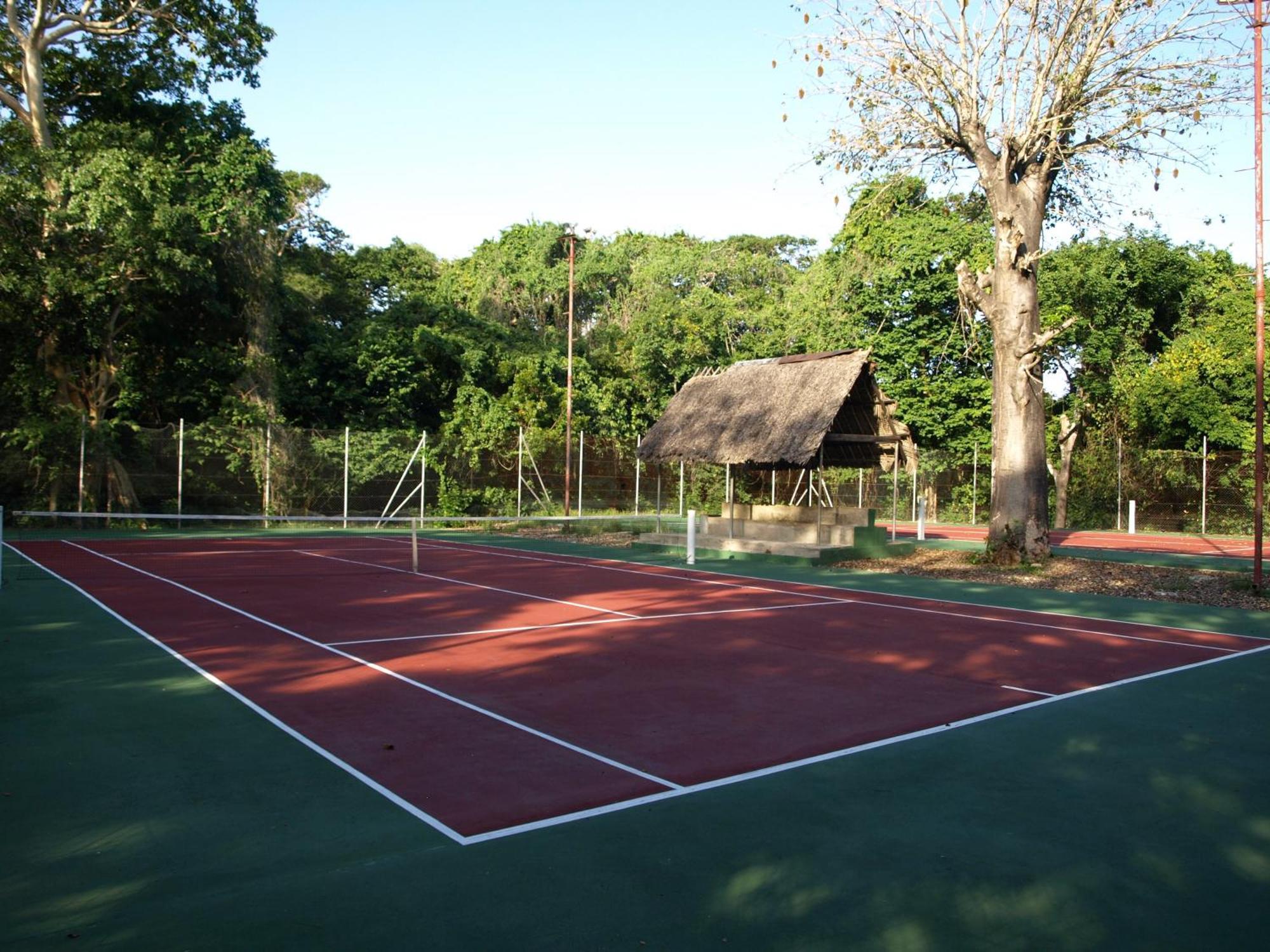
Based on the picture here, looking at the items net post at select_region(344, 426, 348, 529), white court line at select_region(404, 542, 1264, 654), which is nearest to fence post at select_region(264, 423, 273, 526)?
net post at select_region(344, 426, 348, 529)

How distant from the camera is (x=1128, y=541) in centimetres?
2834

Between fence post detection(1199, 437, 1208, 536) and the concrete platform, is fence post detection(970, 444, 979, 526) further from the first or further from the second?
the concrete platform

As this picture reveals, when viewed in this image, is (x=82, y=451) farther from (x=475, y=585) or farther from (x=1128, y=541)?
(x=1128, y=541)

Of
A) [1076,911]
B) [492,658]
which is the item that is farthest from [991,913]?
[492,658]

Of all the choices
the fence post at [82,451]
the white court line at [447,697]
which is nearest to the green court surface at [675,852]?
the white court line at [447,697]

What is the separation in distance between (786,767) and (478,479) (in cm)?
2685

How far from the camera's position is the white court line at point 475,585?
13.3 meters

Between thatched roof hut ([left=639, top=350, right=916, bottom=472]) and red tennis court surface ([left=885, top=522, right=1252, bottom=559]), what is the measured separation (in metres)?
4.78

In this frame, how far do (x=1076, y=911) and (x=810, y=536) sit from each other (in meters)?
17.9

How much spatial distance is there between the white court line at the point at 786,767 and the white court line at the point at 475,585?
5.63 meters

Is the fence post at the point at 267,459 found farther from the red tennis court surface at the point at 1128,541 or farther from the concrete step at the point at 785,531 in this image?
the red tennis court surface at the point at 1128,541

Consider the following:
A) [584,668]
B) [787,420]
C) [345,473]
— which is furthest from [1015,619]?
[345,473]

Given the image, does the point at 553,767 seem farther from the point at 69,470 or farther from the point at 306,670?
the point at 69,470

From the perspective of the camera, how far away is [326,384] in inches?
1356
